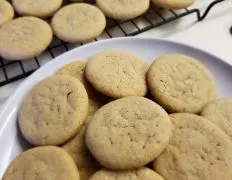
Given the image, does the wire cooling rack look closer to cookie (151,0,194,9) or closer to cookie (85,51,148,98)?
cookie (151,0,194,9)

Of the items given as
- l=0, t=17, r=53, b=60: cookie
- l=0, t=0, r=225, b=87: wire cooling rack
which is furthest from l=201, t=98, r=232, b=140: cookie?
l=0, t=17, r=53, b=60: cookie

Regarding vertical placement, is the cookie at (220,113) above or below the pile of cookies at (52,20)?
below

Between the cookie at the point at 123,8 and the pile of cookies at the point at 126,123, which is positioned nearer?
the pile of cookies at the point at 126,123

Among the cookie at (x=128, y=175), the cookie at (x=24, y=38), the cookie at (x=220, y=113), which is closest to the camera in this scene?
the cookie at (x=128, y=175)

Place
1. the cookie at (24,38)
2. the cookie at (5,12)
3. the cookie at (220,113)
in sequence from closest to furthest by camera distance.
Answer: the cookie at (220,113) < the cookie at (24,38) < the cookie at (5,12)

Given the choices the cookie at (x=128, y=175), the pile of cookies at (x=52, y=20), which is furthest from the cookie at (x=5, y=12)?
the cookie at (x=128, y=175)

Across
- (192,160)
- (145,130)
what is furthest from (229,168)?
(145,130)

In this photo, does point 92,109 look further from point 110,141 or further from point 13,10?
point 13,10

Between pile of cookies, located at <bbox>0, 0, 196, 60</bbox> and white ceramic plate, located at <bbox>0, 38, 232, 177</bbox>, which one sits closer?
white ceramic plate, located at <bbox>0, 38, 232, 177</bbox>

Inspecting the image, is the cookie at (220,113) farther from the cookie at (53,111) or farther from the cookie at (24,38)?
the cookie at (24,38)

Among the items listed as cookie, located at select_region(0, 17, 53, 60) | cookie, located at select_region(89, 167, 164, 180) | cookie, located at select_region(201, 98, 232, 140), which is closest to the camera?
cookie, located at select_region(89, 167, 164, 180)
